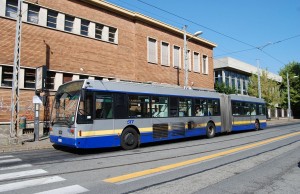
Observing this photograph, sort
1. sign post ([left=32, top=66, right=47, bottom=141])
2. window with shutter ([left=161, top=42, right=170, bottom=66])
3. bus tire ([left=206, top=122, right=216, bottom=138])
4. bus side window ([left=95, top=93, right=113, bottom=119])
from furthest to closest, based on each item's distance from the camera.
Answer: window with shutter ([left=161, top=42, right=170, bottom=66]) < bus tire ([left=206, top=122, right=216, bottom=138]) < sign post ([left=32, top=66, right=47, bottom=141]) < bus side window ([left=95, top=93, right=113, bottom=119])

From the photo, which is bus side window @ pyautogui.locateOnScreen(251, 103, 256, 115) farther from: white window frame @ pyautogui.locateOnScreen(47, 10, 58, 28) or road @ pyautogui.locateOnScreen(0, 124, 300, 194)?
white window frame @ pyautogui.locateOnScreen(47, 10, 58, 28)

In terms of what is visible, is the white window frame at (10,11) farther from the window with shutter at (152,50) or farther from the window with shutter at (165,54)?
the window with shutter at (165,54)

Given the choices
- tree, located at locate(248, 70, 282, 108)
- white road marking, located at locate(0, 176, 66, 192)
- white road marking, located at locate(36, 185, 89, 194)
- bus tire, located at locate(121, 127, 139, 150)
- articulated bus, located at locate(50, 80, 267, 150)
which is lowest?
white road marking, located at locate(36, 185, 89, 194)

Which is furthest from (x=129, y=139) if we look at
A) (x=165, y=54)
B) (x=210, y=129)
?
(x=165, y=54)

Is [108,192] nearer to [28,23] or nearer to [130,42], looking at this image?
[28,23]

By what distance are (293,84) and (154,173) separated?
60.1 meters

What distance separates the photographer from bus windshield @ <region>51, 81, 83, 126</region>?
10883 millimetres

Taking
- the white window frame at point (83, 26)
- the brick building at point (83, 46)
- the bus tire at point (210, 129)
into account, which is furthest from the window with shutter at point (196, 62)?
the bus tire at point (210, 129)

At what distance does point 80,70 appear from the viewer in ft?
69.4

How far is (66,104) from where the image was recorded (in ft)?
37.2

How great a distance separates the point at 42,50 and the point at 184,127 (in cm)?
1080

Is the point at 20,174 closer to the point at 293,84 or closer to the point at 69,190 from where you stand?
the point at 69,190

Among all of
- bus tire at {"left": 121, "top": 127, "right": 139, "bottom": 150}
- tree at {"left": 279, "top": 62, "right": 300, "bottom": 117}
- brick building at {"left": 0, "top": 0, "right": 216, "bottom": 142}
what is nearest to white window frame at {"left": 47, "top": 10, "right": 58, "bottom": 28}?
brick building at {"left": 0, "top": 0, "right": 216, "bottom": 142}

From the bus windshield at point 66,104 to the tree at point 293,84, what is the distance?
5339cm
